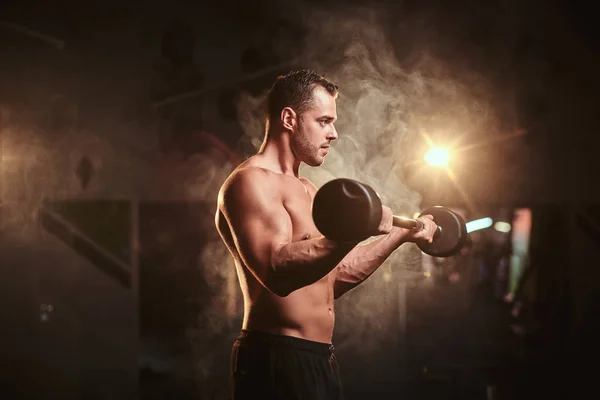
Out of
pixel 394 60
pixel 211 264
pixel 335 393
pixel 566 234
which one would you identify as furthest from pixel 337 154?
pixel 566 234

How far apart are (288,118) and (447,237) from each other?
87 cm

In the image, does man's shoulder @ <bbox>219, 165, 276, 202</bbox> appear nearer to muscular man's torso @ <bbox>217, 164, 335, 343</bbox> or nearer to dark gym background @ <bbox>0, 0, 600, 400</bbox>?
muscular man's torso @ <bbox>217, 164, 335, 343</bbox>

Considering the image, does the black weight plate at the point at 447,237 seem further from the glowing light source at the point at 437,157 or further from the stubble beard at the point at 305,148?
the glowing light source at the point at 437,157

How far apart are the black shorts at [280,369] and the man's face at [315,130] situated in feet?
2.19

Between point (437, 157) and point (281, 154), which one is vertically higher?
point (437, 157)

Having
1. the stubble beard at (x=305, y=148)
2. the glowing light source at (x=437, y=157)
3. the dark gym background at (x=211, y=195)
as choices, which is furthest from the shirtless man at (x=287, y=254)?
the dark gym background at (x=211, y=195)

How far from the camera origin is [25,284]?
5668mm

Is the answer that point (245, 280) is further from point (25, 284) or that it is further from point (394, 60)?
point (25, 284)

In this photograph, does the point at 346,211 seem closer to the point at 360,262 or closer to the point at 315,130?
the point at 315,130

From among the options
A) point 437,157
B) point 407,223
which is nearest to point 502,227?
point 437,157

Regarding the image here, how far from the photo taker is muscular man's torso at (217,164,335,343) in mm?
2027

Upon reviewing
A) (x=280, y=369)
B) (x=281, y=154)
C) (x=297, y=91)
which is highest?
(x=297, y=91)

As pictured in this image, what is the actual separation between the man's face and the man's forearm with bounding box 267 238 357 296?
1.58 feet

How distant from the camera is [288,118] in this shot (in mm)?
2205
